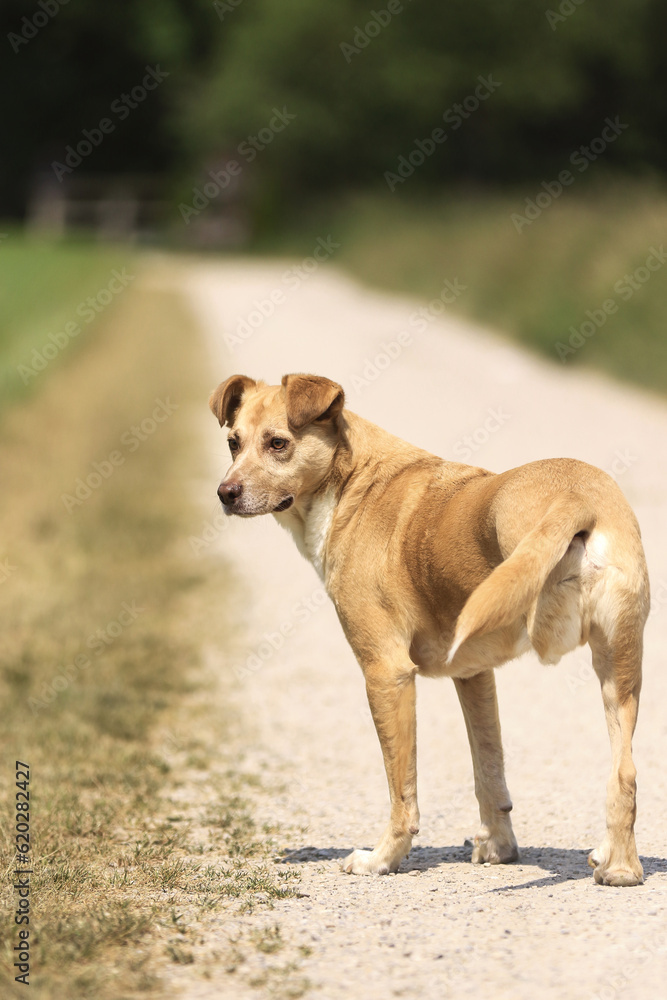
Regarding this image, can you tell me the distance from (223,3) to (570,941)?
5282 cm

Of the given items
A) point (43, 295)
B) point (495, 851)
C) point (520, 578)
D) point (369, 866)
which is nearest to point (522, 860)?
point (495, 851)

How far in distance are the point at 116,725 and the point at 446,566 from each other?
2672 mm

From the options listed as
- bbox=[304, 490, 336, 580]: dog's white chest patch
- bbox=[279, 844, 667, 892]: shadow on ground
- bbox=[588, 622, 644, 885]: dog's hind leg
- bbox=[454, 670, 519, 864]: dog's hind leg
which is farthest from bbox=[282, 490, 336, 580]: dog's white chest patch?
bbox=[588, 622, 644, 885]: dog's hind leg

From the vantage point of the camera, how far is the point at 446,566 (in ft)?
13.2

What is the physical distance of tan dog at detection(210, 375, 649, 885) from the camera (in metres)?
3.68

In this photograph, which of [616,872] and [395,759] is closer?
[616,872]

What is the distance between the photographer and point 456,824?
4.89 meters

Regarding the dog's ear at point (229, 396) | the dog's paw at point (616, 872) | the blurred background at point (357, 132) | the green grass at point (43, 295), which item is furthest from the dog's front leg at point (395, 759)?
the blurred background at point (357, 132)

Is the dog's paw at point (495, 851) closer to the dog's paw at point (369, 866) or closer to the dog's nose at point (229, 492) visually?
the dog's paw at point (369, 866)

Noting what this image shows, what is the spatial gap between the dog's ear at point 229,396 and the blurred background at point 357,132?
14.9m

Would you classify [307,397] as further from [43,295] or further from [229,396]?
[43,295]

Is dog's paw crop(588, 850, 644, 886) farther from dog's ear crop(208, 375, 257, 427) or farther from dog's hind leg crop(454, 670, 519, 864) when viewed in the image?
dog's ear crop(208, 375, 257, 427)

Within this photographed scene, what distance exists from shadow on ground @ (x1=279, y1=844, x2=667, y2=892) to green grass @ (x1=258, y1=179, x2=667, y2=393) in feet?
37.1

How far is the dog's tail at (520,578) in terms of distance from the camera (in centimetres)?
350
